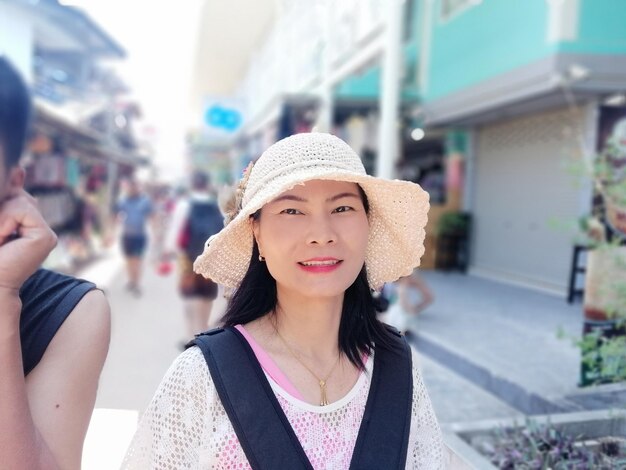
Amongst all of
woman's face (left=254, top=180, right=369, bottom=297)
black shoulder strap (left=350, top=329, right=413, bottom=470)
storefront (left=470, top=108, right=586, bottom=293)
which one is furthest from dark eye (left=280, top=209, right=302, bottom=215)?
storefront (left=470, top=108, right=586, bottom=293)

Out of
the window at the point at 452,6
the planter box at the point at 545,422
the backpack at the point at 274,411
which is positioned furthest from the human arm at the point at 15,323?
the window at the point at 452,6

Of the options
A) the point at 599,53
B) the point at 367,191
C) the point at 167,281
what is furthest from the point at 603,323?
the point at 167,281

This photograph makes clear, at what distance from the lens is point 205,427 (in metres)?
1.26

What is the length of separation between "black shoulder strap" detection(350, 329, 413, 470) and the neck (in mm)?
140

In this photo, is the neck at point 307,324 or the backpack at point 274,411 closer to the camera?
the backpack at point 274,411

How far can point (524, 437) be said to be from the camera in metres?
2.70

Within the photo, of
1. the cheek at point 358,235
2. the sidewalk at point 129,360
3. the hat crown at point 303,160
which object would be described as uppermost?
the hat crown at point 303,160

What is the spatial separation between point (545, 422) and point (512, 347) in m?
2.57

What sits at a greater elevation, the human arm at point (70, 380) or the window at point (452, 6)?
the window at point (452, 6)

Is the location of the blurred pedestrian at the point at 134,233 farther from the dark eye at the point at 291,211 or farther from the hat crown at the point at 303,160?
the dark eye at the point at 291,211

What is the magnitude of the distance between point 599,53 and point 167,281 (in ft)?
26.7

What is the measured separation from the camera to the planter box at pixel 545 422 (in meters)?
2.46

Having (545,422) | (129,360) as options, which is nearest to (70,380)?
(545,422)

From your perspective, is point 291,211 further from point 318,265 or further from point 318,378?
point 318,378
